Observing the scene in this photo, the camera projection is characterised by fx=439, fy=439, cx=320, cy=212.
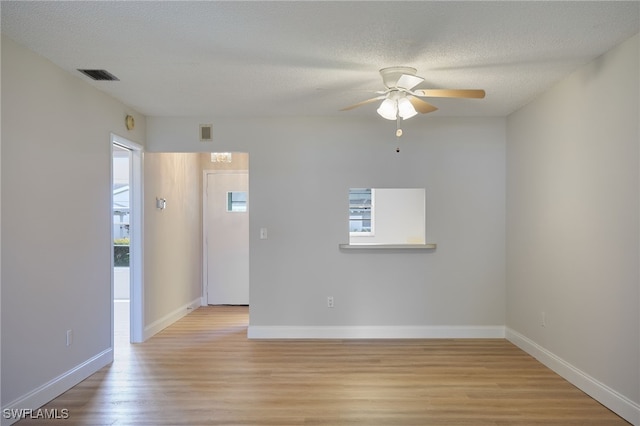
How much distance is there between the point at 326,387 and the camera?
321 centimetres

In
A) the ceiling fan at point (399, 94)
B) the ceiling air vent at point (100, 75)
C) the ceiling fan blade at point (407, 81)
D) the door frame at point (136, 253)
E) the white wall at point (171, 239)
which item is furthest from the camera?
the white wall at point (171, 239)

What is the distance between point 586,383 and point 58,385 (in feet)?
12.2

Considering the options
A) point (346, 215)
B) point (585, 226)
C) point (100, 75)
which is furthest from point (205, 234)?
point (585, 226)

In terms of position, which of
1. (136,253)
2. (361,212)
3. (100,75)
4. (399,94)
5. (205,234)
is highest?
(100,75)

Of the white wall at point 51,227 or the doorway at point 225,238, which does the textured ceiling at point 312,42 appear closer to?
the white wall at point 51,227

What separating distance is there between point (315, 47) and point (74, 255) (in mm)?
2331

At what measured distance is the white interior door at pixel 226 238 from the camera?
21.0 feet

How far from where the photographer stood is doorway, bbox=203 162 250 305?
6391mm

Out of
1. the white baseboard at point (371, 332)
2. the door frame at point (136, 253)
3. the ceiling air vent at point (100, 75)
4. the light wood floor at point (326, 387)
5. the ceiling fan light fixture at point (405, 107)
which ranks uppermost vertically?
the ceiling air vent at point (100, 75)

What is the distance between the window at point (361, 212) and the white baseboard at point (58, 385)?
3.17m

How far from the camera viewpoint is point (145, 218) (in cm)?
450

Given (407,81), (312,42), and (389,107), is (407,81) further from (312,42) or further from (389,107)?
(312,42)

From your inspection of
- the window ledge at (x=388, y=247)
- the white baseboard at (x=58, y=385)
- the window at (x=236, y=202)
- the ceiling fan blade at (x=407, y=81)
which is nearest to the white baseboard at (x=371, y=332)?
the window ledge at (x=388, y=247)

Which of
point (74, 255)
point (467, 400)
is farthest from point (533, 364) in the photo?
point (74, 255)
